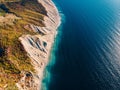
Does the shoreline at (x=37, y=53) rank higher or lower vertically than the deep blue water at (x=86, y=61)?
lower

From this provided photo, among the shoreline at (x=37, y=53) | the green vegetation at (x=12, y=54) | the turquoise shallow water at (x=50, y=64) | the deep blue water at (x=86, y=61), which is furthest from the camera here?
the turquoise shallow water at (x=50, y=64)

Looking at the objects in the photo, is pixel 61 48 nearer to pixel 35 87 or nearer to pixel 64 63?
pixel 64 63

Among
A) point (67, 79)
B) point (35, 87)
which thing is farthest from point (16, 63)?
point (67, 79)

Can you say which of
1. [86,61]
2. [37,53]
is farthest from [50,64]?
[86,61]

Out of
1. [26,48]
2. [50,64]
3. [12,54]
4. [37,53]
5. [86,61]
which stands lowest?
[37,53]

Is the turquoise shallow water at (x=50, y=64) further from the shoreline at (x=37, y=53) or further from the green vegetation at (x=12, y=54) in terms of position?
the green vegetation at (x=12, y=54)

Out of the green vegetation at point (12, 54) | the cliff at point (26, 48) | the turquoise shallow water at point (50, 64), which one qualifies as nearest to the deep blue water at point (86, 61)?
the turquoise shallow water at point (50, 64)

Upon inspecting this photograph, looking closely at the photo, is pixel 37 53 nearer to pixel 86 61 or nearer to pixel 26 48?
pixel 26 48

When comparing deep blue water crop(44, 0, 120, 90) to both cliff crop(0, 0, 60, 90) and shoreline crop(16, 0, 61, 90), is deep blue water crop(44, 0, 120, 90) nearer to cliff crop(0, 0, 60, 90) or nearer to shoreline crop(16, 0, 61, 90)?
shoreline crop(16, 0, 61, 90)

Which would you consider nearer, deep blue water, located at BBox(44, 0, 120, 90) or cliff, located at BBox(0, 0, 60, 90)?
cliff, located at BBox(0, 0, 60, 90)

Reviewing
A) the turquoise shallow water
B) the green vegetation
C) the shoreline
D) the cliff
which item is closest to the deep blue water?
the turquoise shallow water

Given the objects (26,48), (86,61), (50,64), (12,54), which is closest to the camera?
(12,54)

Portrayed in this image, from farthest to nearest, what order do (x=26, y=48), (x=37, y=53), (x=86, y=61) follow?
(x=37, y=53) < (x=26, y=48) < (x=86, y=61)
